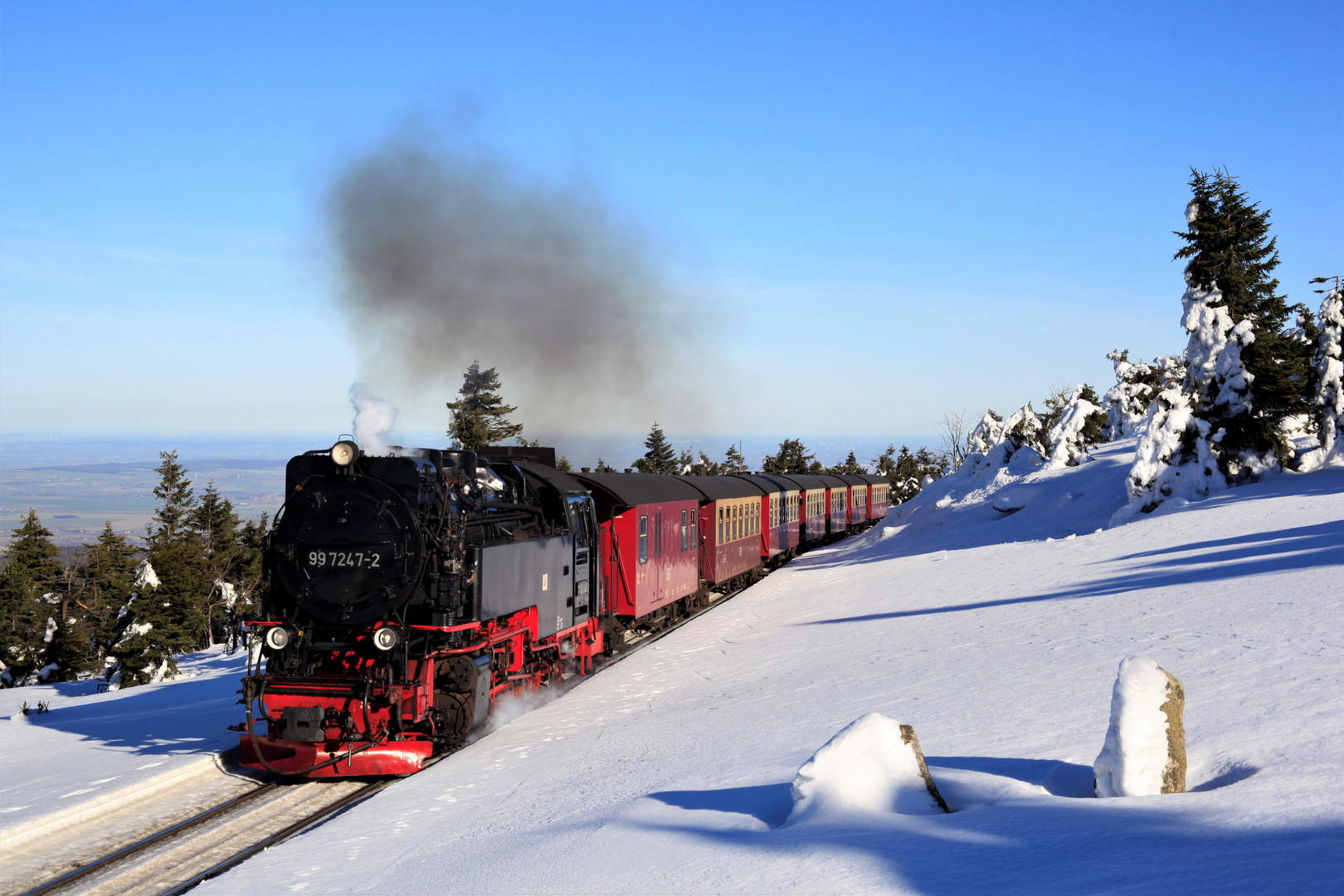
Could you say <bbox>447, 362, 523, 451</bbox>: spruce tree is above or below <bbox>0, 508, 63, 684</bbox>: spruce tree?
above

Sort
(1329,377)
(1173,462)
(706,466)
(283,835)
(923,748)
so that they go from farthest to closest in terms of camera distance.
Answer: (706,466) → (1173,462) → (1329,377) → (283,835) → (923,748)

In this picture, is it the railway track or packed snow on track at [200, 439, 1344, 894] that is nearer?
packed snow on track at [200, 439, 1344, 894]

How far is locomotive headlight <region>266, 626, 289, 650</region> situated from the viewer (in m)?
9.54

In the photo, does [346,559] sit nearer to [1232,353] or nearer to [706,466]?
[1232,353]

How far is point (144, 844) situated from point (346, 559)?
3090mm

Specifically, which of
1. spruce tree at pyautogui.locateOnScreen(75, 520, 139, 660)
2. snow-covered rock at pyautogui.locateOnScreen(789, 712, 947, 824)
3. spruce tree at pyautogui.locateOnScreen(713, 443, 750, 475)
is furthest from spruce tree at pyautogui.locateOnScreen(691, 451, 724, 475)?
snow-covered rock at pyautogui.locateOnScreen(789, 712, 947, 824)

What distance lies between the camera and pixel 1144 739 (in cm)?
497

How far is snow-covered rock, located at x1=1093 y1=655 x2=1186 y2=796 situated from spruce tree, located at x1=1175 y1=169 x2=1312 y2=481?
845 inches

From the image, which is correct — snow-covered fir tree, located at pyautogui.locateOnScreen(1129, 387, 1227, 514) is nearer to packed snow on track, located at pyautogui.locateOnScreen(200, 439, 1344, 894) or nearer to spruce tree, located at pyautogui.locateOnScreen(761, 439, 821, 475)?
packed snow on track, located at pyautogui.locateOnScreen(200, 439, 1344, 894)

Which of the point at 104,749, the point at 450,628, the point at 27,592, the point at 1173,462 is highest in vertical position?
the point at 1173,462

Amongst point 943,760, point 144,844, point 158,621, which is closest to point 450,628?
point 144,844

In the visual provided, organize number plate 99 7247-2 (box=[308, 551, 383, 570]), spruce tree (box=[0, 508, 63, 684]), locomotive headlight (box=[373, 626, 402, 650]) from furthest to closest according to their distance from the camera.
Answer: spruce tree (box=[0, 508, 63, 684]), number plate 99 7247-2 (box=[308, 551, 383, 570]), locomotive headlight (box=[373, 626, 402, 650])

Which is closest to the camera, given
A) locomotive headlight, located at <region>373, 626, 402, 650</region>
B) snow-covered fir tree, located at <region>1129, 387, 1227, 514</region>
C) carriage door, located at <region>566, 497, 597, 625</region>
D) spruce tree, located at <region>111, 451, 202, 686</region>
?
locomotive headlight, located at <region>373, 626, 402, 650</region>

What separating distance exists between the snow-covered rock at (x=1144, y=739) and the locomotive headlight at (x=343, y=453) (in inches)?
299
